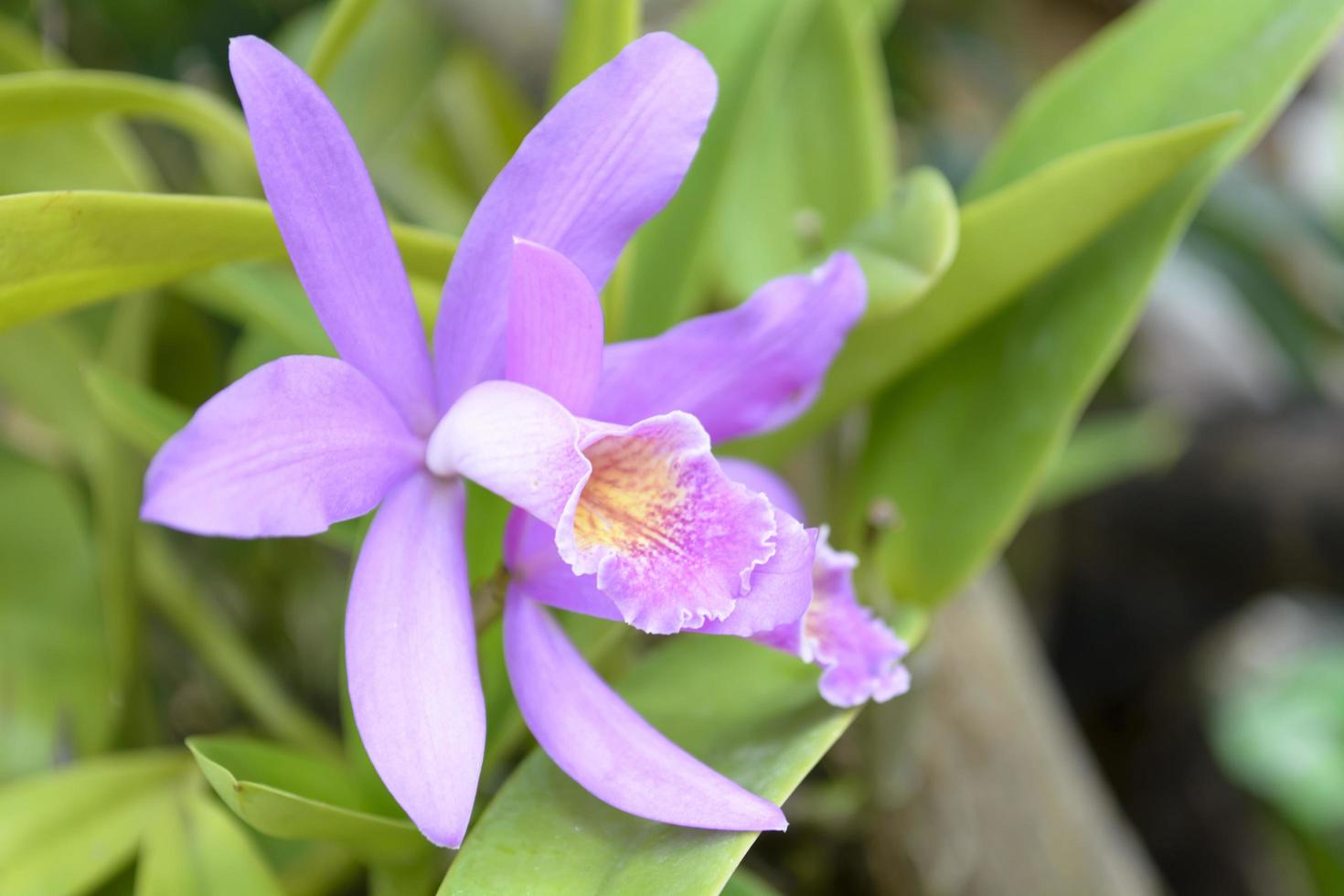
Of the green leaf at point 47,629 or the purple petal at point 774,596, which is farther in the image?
the green leaf at point 47,629

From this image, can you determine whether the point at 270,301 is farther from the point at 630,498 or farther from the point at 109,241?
the point at 630,498

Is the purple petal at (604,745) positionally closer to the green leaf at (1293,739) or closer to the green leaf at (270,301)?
the green leaf at (270,301)

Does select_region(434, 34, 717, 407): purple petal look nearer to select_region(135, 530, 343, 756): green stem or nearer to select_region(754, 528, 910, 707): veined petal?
select_region(754, 528, 910, 707): veined petal

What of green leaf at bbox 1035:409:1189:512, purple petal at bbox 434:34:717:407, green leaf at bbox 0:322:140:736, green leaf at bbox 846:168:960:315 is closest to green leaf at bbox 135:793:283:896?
green leaf at bbox 0:322:140:736

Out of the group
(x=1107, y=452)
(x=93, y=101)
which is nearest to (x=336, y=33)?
(x=93, y=101)

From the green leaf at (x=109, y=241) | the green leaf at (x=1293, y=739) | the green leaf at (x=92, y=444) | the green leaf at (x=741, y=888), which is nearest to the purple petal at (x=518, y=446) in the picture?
the green leaf at (x=109, y=241)

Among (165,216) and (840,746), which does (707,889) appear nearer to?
(165,216)

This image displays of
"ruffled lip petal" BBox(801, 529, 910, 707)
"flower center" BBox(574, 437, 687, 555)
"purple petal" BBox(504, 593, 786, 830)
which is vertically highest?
"flower center" BBox(574, 437, 687, 555)
